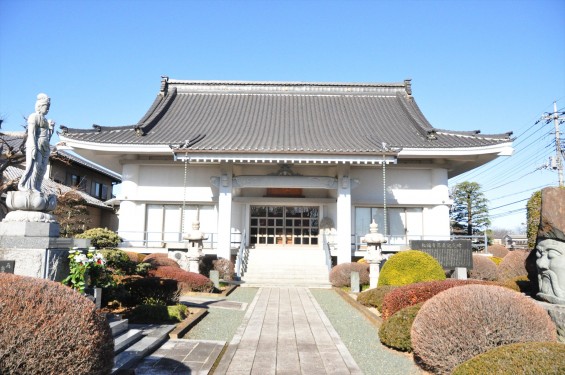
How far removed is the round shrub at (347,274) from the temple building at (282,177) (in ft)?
6.29

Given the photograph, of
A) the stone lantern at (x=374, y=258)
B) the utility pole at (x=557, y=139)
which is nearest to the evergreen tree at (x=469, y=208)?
the utility pole at (x=557, y=139)

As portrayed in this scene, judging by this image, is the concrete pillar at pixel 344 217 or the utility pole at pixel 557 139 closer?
the concrete pillar at pixel 344 217

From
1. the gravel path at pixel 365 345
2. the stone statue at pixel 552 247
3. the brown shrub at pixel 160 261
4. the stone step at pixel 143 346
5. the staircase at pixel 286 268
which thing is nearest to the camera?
the stone step at pixel 143 346

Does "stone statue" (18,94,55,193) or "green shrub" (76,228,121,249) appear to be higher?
"stone statue" (18,94,55,193)

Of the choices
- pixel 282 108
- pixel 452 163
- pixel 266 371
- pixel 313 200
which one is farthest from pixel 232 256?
pixel 266 371

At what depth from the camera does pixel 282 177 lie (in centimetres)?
1858

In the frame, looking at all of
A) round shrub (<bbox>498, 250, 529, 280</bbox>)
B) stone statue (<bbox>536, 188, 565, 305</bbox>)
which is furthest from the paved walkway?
round shrub (<bbox>498, 250, 529, 280</bbox>)

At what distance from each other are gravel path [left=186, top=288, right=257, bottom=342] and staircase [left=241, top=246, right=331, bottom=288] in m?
6.47

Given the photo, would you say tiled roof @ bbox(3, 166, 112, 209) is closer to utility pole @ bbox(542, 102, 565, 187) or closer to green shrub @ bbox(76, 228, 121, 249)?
green shrub @ bbox(76, 228, 121, 249)

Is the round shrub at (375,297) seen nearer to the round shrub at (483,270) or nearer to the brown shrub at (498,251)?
the round shrub at (483,270)

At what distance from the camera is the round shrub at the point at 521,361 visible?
3184 mm

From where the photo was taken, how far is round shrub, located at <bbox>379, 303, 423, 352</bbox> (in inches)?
258

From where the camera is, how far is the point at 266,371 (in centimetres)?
538

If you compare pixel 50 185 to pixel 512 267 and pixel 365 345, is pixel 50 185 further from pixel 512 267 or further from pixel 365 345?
pixel 512 267
